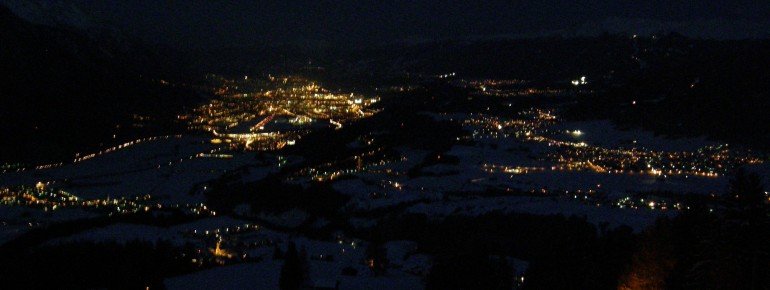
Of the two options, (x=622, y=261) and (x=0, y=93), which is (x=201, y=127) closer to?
(x=0, y=93)

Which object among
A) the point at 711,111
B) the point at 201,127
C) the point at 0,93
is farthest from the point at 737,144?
the point at 0,93

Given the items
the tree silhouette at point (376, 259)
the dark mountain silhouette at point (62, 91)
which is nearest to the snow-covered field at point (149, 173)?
the dark mountain silhouette at point (62, 91)

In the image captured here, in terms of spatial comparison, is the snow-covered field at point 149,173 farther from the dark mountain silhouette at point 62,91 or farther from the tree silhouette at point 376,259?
the tree silhouette at point 376,259

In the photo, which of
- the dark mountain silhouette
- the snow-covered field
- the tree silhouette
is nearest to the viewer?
the tree silhouette

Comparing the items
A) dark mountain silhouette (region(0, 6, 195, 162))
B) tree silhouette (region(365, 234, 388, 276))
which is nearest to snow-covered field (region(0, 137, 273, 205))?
dark mountain silhouette (region(0, 6, 195, 162))

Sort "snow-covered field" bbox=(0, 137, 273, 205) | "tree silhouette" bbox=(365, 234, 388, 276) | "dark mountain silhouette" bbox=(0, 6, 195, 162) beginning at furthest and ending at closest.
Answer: "dark mountain silhouette" bbox=(0, 6, 195, 162), "snow-covered field" bbox=(0, 137, 273, 205), "tree silhouette" bbox=(365, 234, 388, 276)

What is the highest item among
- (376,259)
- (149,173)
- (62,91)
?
(62,91)

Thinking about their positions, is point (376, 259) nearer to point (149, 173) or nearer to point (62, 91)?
point (149, 173)

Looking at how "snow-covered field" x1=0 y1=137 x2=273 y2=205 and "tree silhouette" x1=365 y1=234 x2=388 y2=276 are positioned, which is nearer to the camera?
"tree silhouette" x1=365 y1=234 x2=388 y2=276

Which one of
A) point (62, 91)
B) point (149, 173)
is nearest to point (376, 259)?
point (149, 173)

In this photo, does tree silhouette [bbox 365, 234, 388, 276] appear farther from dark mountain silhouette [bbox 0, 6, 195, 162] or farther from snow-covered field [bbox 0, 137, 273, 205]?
dark mountain silhouette [bbox 0, 6, 195, 162]

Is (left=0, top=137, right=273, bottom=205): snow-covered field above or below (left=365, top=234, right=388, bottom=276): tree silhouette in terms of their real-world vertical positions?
above
